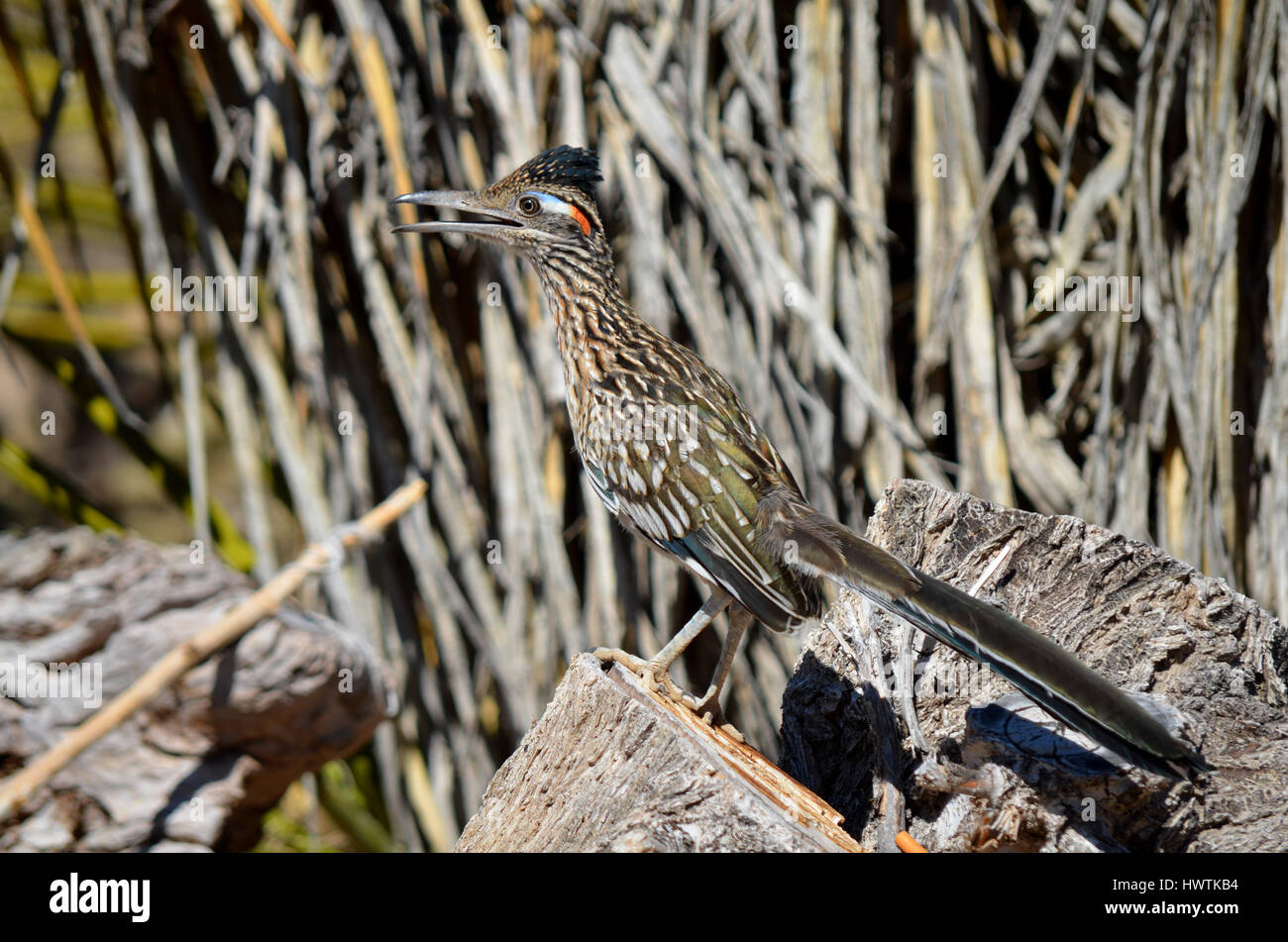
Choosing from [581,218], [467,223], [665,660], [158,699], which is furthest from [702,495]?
[158,699]

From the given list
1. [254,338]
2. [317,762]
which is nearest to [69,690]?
[317,762]

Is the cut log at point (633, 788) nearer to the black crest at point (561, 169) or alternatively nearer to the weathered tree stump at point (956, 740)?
the weathered tree stump at point (956, 740)

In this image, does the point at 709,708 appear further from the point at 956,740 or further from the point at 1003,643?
the point at 1003,643

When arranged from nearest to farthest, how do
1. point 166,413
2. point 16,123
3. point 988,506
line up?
point 988,506 < point 16,123 < point 166,413

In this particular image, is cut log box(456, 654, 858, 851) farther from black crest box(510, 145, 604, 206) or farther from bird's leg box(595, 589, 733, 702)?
black crest box(510, 145, 604, 206)

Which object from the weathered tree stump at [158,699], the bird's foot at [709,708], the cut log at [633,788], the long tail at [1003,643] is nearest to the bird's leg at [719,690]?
the bird's foot at [709,708]

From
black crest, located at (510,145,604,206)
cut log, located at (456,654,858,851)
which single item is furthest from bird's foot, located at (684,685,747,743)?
black crest, located at (510,145,604,206)

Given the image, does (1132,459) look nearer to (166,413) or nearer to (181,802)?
(181,802)

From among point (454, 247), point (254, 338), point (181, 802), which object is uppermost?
point (454, 247)

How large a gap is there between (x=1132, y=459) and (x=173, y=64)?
159 inches

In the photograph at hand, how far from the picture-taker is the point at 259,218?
13.3 ft

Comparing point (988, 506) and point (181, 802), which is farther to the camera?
point (181, 802)

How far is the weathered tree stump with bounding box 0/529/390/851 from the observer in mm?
2986

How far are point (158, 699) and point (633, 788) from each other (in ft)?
6.05
